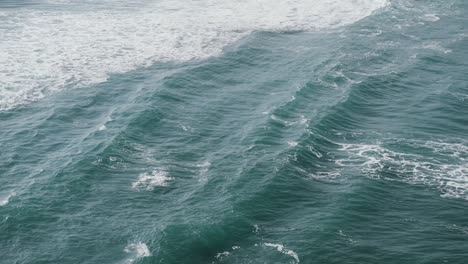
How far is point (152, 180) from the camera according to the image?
102812 mm

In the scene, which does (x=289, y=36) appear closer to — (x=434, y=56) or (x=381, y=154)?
(x=434, y=56)

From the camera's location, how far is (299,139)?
112 m

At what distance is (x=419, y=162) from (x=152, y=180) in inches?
1774

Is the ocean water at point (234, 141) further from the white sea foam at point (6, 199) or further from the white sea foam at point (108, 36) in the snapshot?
the white sea foam at point (108, 36)

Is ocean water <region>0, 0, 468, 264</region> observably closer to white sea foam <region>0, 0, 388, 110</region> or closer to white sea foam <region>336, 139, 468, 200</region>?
white sea foam <region>336, 139, 468, 200</region>

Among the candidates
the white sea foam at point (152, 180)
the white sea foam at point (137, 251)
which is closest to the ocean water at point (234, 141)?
the white sea foam at point (137, 251)

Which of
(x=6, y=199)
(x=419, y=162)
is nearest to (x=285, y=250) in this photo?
(x=419, y=162)

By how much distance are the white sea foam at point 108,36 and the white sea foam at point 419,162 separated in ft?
201

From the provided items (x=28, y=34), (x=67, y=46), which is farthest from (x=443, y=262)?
(x=28, y=34)

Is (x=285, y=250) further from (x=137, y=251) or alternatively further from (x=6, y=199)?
(x=6, y=199)

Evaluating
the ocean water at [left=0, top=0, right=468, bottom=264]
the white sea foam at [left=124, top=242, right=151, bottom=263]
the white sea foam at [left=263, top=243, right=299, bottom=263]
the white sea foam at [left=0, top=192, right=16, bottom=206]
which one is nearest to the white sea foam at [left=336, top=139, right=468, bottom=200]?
the ocean water at [left=0, top=0, right=468, bottom=264]

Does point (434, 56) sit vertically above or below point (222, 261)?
above

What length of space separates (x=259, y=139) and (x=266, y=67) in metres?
40.1

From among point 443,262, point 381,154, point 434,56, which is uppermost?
point 434,56
